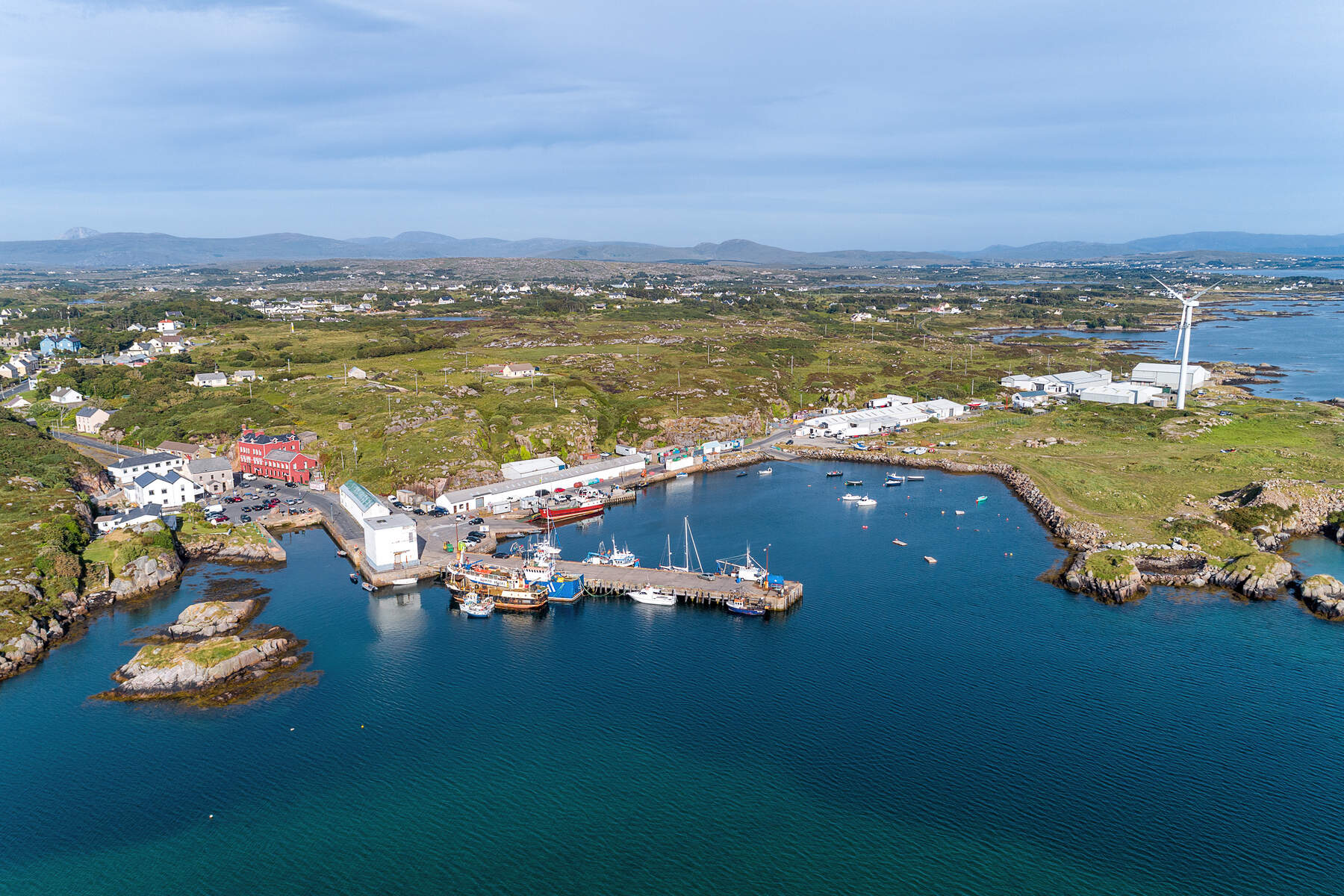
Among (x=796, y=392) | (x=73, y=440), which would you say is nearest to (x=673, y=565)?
(x=796, y=392)

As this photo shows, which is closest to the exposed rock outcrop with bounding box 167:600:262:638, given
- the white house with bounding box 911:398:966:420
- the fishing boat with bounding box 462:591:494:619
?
the fishing boat with bounding box 462:591:494:619

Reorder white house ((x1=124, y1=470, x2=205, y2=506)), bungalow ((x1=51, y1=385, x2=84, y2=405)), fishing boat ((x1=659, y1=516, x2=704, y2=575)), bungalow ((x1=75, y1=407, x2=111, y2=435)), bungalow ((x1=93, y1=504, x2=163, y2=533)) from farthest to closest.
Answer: bungalow ((x1=51, y1=385, x2=84, y2=405)) → bungalow ((x1=75, y1=407, x2=111, y2=435)) → white house ((x1=124, y1=470, x2=205, y2=506)) → bungalow ((x1=93, y1=504, x2=163, y2=533)) → fishing boat ((x1=659, y1=516, x2=704, y2=575))

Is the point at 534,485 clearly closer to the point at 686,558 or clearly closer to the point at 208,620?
the point at 686,558

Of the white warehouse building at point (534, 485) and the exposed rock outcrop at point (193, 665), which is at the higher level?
the white warehouse building at point (534, 485)

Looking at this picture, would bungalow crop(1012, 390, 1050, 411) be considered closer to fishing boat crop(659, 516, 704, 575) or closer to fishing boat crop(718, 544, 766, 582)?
fishing boat crop(718, 544, 766, 582)

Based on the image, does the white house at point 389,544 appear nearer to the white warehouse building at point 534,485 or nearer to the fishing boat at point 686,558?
the white warehouse building at point 534,485

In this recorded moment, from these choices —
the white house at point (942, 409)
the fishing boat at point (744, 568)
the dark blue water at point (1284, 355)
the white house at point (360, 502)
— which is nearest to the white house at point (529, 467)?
the white house at point (360, 502)

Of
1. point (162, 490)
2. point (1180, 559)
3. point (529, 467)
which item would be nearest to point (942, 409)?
point (1180, 559)
